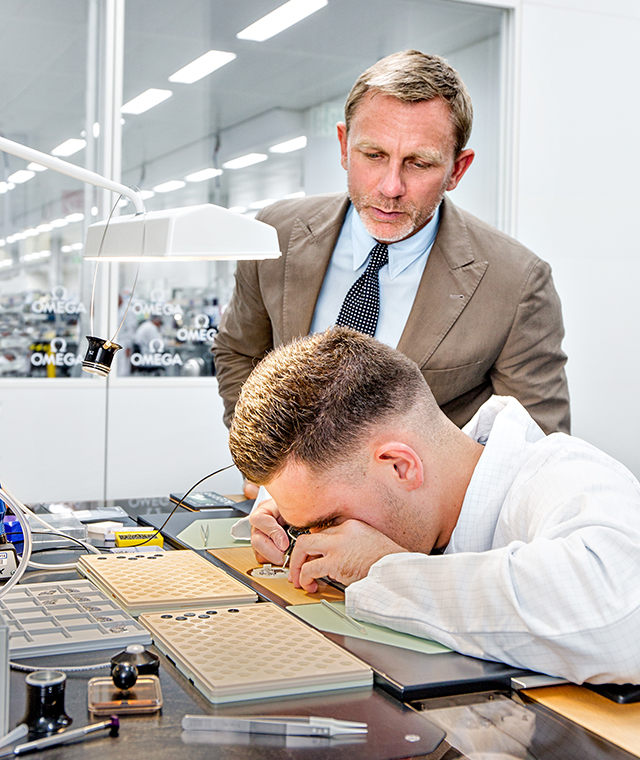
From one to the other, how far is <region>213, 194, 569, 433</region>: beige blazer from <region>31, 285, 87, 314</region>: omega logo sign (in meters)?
1.60

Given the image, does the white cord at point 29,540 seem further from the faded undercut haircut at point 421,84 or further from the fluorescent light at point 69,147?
the fluorescent light at point 69,147

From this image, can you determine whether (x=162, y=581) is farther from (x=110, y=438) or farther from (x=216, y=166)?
(x=216, y=166)

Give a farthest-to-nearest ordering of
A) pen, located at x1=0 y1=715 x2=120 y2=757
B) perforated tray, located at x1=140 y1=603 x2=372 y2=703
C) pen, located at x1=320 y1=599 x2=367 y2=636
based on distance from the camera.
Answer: pen, located at x1=320 y1=599 x2=367 y2=636 < perforated tray, located at x1=140 y1=603 x2=372 y2=703 < pen, located at x1=0 y1=715 x2=120 y2=757

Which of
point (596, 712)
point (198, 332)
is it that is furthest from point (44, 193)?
point (596, 712)

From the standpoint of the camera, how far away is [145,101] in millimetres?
3414

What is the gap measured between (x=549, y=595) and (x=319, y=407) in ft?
1.22

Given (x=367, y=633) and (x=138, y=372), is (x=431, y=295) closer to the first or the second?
(x=367, y=633)

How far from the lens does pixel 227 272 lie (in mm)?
3590

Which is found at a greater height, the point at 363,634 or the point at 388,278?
the point at 388,278

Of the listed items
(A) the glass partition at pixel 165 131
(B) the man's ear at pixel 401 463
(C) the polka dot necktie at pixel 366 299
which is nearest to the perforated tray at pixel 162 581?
(B) the man's ear at pixel 401 463

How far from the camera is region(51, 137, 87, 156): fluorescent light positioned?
131 inches

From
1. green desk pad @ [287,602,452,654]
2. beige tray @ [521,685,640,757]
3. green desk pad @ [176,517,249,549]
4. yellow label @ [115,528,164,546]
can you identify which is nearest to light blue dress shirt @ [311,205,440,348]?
green desk pad @ [176,517,249,549]

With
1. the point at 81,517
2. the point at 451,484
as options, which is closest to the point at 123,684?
the point at 451,484

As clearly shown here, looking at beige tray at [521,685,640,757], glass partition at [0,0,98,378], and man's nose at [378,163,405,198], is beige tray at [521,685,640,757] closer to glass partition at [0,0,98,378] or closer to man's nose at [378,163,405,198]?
man's nose at [378,163,405,198]
